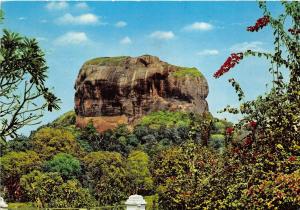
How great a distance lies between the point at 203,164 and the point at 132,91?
144 ft

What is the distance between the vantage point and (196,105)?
57.8 m

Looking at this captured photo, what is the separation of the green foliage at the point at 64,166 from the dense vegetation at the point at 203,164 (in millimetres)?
44

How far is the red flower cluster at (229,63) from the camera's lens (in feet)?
21.7

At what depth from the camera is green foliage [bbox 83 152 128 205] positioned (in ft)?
89.6

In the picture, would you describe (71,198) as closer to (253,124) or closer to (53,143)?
(53,143)

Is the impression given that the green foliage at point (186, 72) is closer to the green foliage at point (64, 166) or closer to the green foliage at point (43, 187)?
the green foliage at point (64, 166)

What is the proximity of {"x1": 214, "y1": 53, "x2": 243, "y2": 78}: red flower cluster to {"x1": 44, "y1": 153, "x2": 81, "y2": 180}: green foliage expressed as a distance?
22.4 m

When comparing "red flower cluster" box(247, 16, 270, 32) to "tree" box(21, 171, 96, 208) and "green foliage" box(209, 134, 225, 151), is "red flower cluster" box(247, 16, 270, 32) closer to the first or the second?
"tree" box(21, 171, 96, 208)

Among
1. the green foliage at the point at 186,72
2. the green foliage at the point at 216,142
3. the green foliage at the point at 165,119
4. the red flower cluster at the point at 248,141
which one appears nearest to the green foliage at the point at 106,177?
the green foliage at the point at 216,142

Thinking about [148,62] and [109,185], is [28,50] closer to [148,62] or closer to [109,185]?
[109,185]

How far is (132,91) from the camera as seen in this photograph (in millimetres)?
56688

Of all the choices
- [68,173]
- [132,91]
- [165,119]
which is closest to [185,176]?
[68,173]

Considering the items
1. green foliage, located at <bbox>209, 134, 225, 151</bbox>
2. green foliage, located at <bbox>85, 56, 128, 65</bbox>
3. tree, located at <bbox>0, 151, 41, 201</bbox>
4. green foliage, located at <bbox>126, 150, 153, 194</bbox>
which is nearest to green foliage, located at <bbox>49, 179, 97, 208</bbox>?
green foliage, located at <bbox>126, 150, 153, 194</bbox>

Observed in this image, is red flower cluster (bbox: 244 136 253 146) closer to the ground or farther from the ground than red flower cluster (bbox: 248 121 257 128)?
closer to the ground
